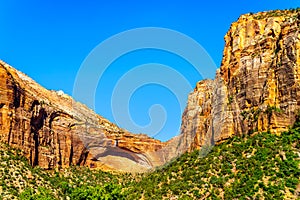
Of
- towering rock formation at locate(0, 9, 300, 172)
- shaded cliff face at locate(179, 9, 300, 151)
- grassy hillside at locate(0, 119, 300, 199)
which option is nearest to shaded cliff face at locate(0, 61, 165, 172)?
towering rock formation at locate(0, 9, 300, 172)

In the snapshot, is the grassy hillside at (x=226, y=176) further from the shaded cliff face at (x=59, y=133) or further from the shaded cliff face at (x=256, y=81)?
the shaded cliff face at (x=59, y=133)

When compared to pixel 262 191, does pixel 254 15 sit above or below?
above

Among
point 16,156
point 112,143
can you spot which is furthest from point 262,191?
point 112,143

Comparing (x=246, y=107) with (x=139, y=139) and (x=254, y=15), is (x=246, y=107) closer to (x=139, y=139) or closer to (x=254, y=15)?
(x=254, y=15)

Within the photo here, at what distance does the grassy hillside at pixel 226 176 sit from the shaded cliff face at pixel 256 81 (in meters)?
3.04

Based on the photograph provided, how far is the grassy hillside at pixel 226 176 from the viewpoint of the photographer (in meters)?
66.4

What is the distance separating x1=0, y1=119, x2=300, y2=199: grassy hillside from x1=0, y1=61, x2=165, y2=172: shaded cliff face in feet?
57.1

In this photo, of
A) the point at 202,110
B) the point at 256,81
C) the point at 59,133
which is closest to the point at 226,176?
the point at 256,81

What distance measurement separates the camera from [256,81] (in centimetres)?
8075

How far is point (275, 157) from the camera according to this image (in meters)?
69.7

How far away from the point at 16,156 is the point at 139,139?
53701 mm

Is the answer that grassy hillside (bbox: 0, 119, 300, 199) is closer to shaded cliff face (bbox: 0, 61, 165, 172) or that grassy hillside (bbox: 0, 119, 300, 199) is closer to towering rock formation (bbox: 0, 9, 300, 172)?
towering rock formation (bbox: 0, 9, 300, 172)

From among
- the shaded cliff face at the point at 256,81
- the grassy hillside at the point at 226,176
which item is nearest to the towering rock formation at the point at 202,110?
the shaded cliff face at the point at 256,81

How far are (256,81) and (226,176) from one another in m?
17.6
